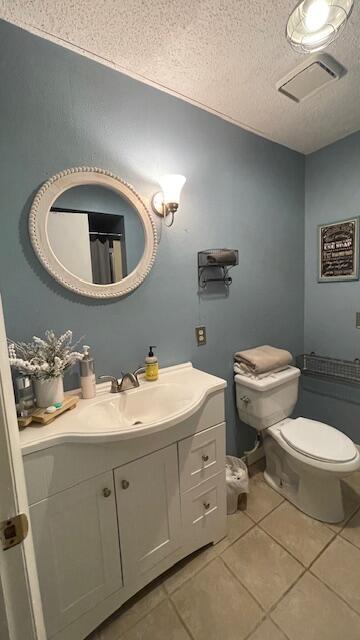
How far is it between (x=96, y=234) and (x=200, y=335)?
0.85m

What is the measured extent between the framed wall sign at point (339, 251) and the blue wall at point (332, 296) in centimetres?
5

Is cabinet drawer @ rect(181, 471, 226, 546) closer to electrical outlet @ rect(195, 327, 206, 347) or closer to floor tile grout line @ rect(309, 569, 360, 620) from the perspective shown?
floor tile grout line @ rect(309, 569, 360, 620)

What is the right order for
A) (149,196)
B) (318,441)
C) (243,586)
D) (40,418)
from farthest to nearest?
(318,441), (149,196), (243,586), (40,418)

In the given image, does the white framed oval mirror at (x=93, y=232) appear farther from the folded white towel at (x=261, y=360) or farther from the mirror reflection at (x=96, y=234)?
the folded white towel at (x=261, y=360)

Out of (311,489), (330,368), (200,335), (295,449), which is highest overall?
(200,335)

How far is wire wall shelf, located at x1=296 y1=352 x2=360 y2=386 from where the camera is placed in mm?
1963

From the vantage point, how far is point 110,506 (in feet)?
3.20

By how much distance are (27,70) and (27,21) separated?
6.5 inches

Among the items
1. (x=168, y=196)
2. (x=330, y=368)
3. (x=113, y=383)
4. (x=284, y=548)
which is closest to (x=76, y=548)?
(x=113, y=383)

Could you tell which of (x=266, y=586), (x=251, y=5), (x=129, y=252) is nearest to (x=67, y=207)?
(x=129, y=252)

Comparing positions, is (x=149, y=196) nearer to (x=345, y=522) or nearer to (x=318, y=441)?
(x=318, y=441)

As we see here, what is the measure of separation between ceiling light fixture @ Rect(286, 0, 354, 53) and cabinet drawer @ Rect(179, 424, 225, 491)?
171 cm

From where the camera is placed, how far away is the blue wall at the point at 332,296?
189 centimetres

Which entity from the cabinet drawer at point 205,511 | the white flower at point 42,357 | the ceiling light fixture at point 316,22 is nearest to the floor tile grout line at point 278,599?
the cabinet drawer at point 205,511
